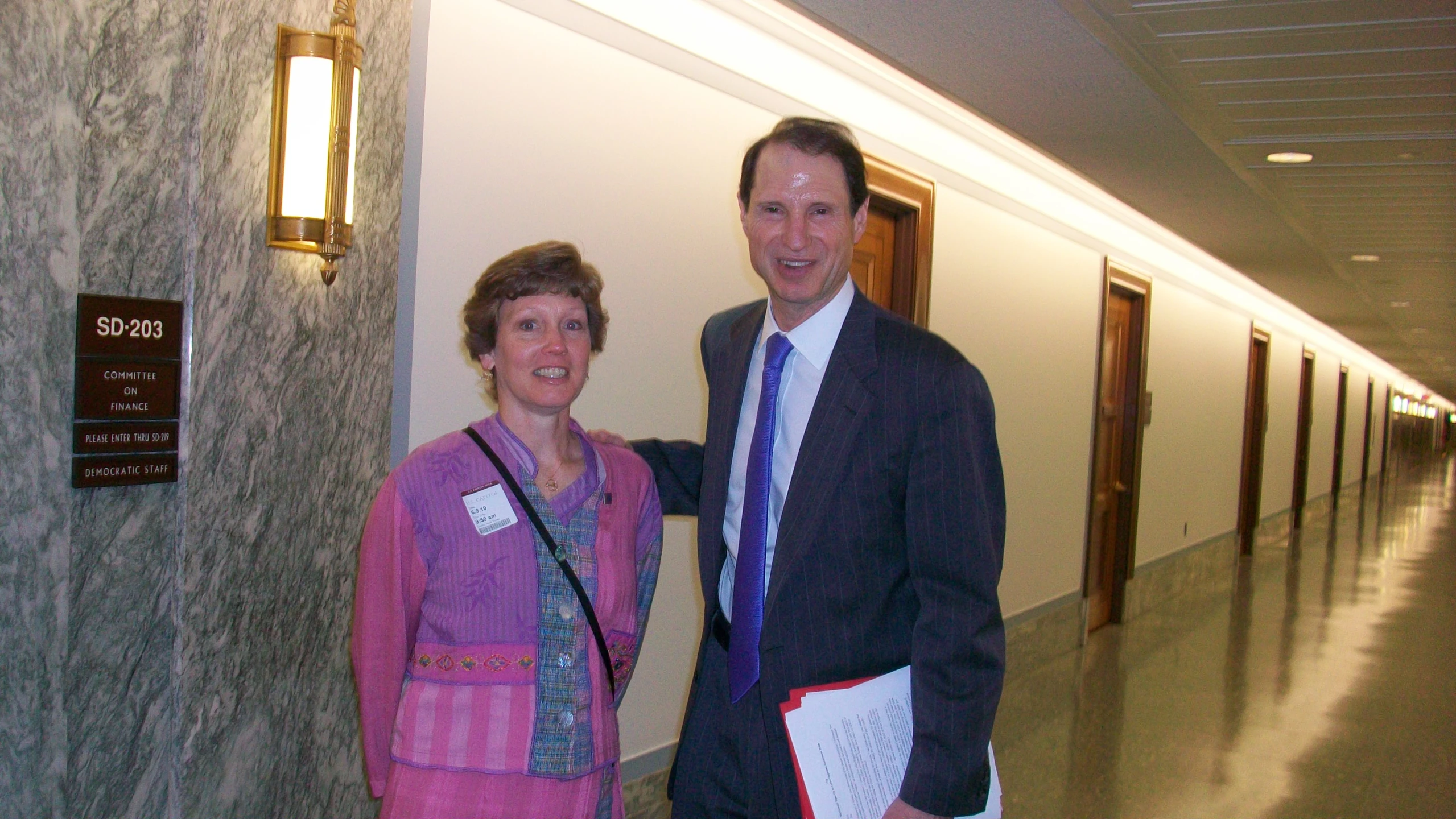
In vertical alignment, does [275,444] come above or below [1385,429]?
below

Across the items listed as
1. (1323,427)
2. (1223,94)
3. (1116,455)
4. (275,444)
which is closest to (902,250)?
(1223,94)

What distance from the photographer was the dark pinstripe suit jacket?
1557 millimetres

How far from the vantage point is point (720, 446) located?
1.83 meters

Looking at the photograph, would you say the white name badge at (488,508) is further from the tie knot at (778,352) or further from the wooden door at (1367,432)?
the wooden door at (1367,432)

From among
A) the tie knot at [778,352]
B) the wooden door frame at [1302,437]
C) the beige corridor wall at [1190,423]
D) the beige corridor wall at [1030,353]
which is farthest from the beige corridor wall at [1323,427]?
the tie knot at [778,352]

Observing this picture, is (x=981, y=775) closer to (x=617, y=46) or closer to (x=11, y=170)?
(x=11, y=170)

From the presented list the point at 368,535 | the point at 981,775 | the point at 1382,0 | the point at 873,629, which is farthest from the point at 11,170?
the point at 1382,0

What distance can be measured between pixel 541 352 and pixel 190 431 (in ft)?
2.61

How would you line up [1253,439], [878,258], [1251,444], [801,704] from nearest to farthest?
[801,704]
[878,258]
[1251,444]
[1253,439]

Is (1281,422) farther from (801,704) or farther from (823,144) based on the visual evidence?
(801,704)

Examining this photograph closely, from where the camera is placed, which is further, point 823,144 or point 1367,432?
point 1367,432

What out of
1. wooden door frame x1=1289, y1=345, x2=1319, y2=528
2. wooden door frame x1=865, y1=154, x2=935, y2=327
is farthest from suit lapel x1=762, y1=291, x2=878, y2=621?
wooden door frame x1=1289, y1=345, x2=1319, y2=528

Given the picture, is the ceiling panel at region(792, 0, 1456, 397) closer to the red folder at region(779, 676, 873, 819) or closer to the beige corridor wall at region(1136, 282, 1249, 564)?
the beige corridor wall at region(1136, 282, 1249, 564)

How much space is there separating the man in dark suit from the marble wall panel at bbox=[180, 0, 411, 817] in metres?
0.95
